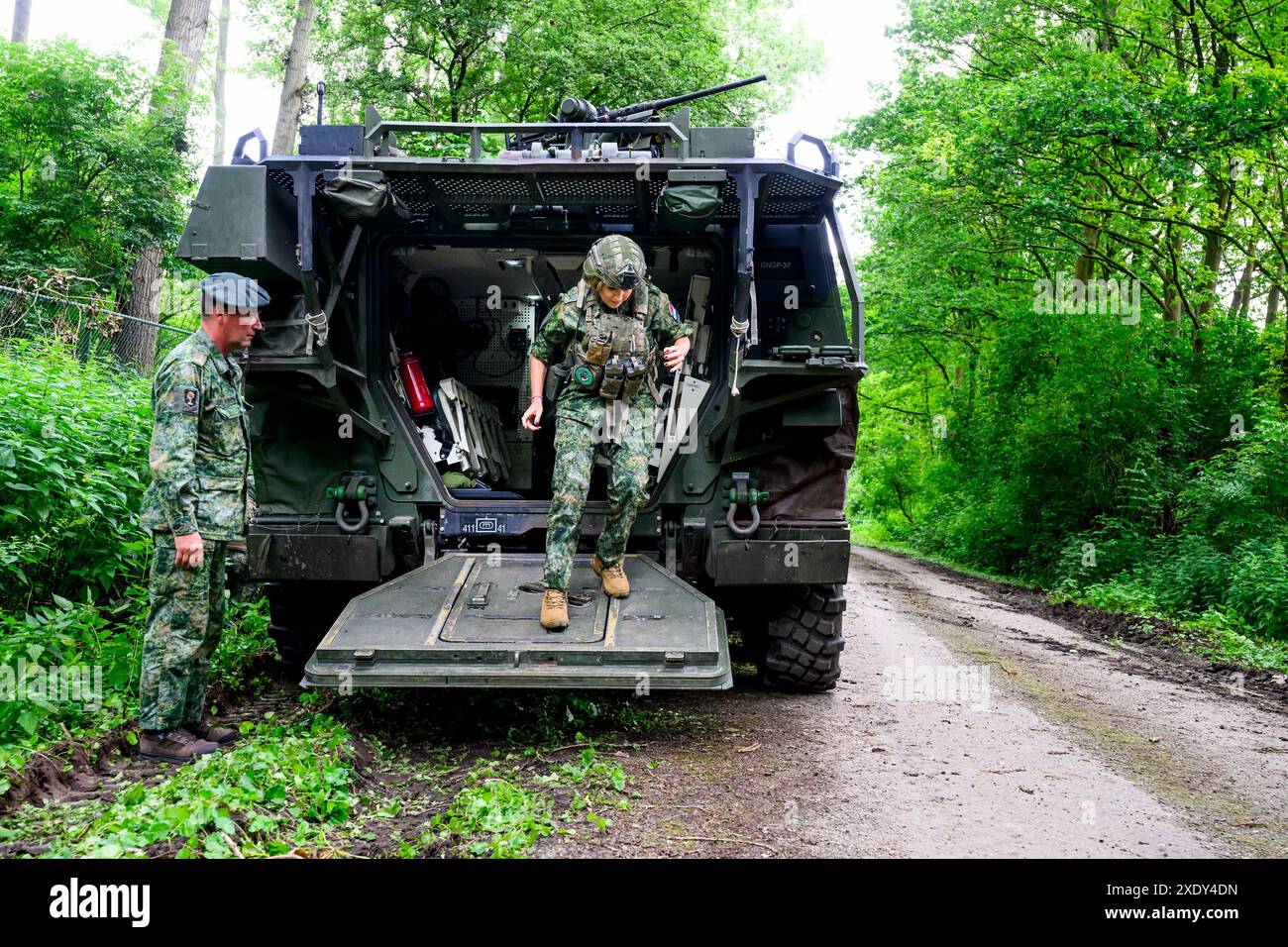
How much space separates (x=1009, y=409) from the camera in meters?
16.3

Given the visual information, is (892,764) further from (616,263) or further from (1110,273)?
(1110,273)

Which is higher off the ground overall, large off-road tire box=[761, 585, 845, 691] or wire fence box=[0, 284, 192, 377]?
wire fence box=[0, 284, 192, 377]

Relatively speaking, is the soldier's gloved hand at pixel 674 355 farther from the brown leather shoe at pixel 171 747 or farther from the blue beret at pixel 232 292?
the brown leather shoe at pixel 171 747

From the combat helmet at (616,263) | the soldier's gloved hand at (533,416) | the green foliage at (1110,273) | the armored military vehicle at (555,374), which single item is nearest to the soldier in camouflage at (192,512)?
the armored military vehicle at (555,374)

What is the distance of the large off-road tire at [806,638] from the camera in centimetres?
557

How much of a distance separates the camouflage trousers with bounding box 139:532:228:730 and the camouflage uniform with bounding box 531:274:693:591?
1.57m

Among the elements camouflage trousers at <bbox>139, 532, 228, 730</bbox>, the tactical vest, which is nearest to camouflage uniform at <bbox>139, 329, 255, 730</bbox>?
camouflage trousers at <bbox>139, 532, 228, 730</bbox>

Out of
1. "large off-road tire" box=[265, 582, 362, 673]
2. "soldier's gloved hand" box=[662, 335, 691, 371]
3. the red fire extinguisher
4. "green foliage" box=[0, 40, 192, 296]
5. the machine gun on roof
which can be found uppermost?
"green foliage" box=[0, 40, 192, 296]

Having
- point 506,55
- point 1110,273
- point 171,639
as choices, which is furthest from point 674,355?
point 1110,273

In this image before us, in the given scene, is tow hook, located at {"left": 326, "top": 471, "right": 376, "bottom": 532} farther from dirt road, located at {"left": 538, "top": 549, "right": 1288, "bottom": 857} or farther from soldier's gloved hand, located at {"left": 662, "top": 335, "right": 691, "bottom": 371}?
dirt road, located at {"left": 538, "top": 549, "right": 1288, "bottom": 857}

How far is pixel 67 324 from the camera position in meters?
8.84

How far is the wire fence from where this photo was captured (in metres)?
8.39

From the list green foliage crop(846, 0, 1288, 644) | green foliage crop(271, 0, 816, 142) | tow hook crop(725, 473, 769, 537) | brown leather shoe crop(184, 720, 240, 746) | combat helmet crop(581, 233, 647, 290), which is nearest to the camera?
brown leather shoe crop(184, 720, 240, 746)

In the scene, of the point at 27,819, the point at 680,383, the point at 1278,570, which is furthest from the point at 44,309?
the point at 1278,570
